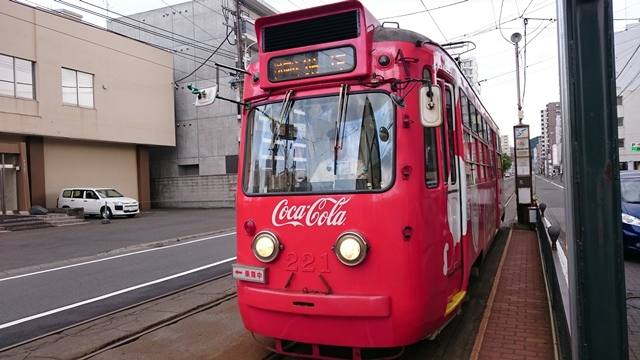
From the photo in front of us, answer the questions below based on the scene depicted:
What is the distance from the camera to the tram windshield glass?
3.74 m

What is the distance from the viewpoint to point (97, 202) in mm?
24578

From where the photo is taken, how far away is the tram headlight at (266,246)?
3.85m

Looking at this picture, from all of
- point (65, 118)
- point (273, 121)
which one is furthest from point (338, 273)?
point (65, 118)

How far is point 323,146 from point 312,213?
61 centimetres

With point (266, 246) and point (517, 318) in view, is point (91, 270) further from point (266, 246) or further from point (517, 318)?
point (517, 318)

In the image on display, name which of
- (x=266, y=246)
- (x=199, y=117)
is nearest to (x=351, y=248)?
(x=266, y=246)

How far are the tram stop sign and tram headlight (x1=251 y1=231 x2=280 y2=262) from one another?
39.1ft

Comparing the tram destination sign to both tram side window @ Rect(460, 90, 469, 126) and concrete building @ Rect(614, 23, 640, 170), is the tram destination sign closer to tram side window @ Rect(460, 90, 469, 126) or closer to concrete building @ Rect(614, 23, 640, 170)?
tram side window @ Rect(460, 90, 469, 126)

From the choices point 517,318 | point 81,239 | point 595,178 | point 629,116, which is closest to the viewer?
point 595,178

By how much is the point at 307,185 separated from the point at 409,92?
120 centimetres

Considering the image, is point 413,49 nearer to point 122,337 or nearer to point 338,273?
point 338,273

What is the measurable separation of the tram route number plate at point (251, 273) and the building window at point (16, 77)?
79.6ft

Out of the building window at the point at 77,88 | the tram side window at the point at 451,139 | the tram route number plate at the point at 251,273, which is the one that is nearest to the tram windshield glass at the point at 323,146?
the tram route number plate at the point at 251,273

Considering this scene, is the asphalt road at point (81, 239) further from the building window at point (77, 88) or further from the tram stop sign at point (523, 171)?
the tram stop sign at point (523, 171)
